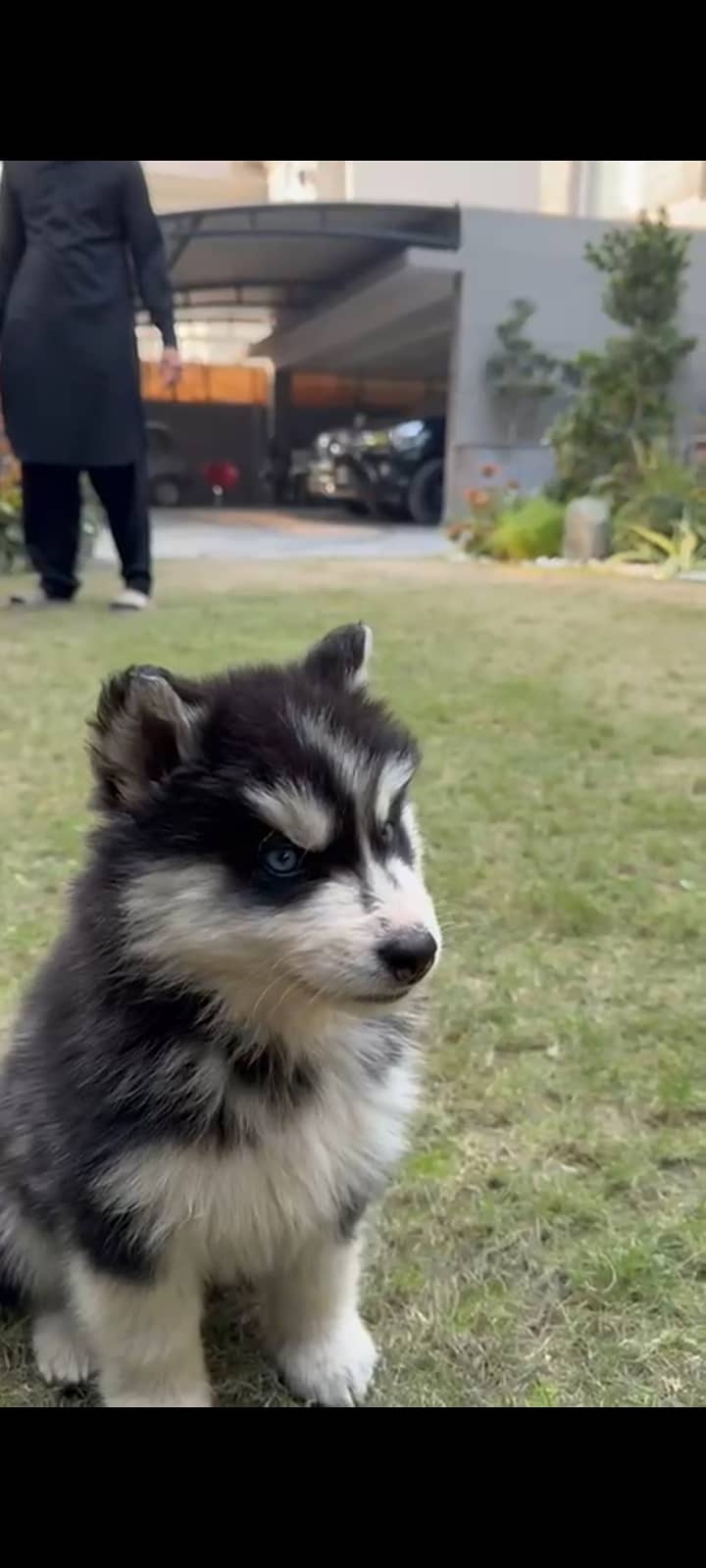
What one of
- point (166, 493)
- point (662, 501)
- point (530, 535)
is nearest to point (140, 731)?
point (662, 501)

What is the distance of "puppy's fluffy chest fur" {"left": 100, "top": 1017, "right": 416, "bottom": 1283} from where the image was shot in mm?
1091

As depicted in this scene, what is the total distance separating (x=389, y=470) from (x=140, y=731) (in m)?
11.5

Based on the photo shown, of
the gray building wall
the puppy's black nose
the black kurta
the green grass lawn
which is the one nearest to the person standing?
the black kurta

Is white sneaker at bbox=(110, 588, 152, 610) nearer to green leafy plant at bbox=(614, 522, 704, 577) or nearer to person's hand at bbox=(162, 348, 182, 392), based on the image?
person's hand at bbox=(162, 348, 182, 392)

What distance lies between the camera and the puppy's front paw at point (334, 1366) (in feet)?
4.03

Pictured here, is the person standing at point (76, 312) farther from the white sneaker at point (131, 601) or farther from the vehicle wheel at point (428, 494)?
the vehicle wheel at point (428, 494)

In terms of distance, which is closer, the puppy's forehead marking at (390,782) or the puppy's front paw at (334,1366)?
the puppy's forehead marking at (390,782)

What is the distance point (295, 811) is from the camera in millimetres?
1060

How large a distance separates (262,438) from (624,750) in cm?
1170

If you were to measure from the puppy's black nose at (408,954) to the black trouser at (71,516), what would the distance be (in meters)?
3.90

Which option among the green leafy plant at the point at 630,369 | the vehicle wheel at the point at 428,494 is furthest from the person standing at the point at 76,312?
the vehicle wheel at the point at 428,494

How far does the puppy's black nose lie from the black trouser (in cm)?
390

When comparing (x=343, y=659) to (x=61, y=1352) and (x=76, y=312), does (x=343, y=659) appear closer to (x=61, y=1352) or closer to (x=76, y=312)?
(x=61, y=1352)

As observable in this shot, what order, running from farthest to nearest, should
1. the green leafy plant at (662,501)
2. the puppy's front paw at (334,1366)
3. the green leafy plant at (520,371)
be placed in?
the green leafy plant at (520,371)
the green leafy plant at (662,501)
the puppy's front paw at (334,1366)
